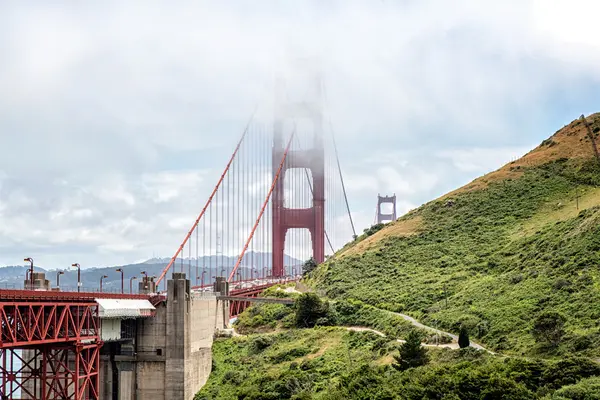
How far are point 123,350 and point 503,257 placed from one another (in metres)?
33.7

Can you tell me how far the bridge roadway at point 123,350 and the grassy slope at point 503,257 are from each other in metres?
16.9

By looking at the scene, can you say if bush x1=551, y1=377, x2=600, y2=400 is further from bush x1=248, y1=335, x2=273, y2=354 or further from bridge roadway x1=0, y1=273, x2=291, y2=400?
bush x1=248, y1=335, x2=273, y2=354

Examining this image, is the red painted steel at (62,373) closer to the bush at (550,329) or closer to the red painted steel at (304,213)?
the bush at (550,329)

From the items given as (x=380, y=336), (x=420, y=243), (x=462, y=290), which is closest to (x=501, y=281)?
(x=462, y=290)

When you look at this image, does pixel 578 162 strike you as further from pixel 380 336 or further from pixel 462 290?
pixel 380 336

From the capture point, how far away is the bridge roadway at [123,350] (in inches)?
1818

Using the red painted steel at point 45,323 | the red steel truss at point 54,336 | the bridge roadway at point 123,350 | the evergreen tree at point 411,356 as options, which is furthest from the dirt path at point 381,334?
the red painted steel at point 45,323

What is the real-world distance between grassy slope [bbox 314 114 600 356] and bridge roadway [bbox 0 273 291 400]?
1695cm

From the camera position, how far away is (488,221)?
85.0 m

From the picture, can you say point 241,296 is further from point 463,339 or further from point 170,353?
point 463,339

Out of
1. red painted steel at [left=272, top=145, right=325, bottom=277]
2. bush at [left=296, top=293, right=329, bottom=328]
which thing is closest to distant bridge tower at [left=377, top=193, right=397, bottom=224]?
red painted steel at [left=272, top=145, right=325, bottom=277]

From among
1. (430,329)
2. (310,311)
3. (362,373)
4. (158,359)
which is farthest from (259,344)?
(362,373)

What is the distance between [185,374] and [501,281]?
24.1 m

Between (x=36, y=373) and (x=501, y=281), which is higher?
(x=501, y=281)
